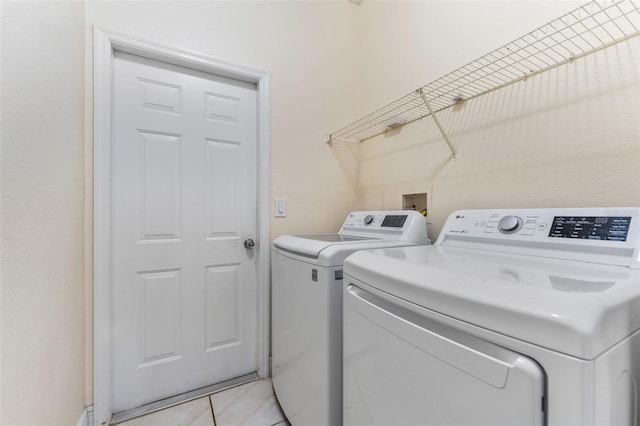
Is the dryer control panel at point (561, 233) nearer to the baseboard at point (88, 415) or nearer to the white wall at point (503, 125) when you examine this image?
the white wall at point (503, 125)

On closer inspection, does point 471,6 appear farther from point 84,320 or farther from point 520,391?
point 84,320

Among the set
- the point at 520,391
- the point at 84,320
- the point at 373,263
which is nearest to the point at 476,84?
the point at 373,263

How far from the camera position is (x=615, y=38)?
965 mm

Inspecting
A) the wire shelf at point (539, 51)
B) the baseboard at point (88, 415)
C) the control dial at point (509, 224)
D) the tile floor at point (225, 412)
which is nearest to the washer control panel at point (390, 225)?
the control dial at point (509, 224)

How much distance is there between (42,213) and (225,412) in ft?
4.21

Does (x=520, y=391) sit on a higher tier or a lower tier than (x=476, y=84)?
lower

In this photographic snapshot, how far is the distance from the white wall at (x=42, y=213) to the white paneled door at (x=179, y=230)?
20 cm

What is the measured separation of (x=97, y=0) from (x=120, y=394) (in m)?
2.08

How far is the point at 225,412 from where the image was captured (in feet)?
4.86

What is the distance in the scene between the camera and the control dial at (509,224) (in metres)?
1.03

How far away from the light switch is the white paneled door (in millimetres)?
150

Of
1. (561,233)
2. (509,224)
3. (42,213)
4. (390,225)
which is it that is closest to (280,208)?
(390,225)

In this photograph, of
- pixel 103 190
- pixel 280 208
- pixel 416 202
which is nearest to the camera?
pixel 103 190

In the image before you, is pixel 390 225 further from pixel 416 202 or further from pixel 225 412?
pixel 225 412
